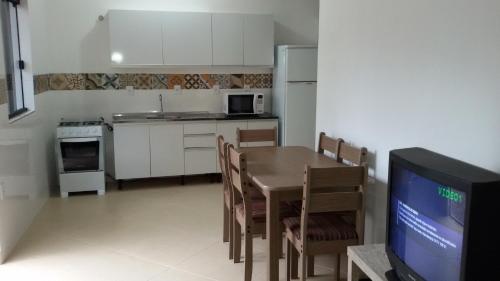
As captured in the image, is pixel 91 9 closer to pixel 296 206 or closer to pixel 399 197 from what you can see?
pixel 296 206

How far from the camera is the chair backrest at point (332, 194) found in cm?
251

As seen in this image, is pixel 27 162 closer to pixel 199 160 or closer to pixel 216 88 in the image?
pixel 199 160

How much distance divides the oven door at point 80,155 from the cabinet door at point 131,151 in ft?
0.72

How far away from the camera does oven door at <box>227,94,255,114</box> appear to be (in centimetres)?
580

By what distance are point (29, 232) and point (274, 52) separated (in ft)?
11.8

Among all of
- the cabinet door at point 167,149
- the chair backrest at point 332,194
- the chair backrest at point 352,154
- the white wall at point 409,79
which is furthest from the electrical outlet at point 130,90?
the chair backrest at point 332,194

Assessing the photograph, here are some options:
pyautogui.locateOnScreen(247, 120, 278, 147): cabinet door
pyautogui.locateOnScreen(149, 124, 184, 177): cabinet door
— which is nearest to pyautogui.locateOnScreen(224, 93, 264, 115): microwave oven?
pyautogui.locateOnScreen(247, 120, 278, 147): cabinet door

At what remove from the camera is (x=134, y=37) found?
5.39 metres

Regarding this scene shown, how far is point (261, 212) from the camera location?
308 centimetres

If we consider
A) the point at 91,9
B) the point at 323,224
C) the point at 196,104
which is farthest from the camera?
the point at 196,104

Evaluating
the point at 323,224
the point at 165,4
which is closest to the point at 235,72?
the point at 165,4

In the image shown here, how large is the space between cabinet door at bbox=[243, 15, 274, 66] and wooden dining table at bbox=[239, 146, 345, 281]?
2657 millimetres

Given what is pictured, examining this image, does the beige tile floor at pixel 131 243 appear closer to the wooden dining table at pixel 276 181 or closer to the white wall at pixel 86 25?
the wooden dining table at pixel 276 181

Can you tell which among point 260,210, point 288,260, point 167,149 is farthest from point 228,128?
point 288,260
